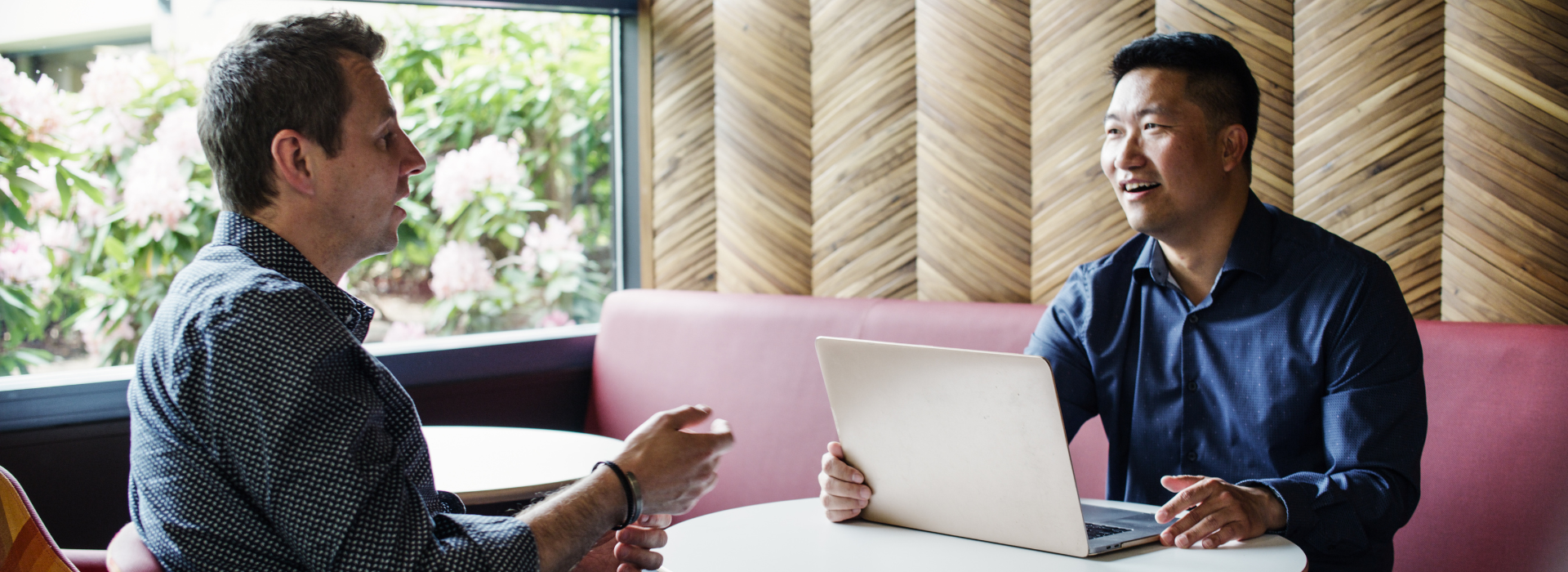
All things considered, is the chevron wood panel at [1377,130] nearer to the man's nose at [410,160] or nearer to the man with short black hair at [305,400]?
the man with short black hair at [305,400]

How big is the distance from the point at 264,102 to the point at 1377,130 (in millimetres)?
1878

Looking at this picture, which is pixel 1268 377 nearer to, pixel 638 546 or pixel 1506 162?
pixel 1506 162

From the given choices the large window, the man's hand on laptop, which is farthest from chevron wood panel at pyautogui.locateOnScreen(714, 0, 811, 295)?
the man's hand on laptop

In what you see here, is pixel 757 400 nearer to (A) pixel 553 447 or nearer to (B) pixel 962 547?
(A) pixel 553 447

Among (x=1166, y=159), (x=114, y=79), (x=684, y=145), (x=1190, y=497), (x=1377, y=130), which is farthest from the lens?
(x=684, y=145)

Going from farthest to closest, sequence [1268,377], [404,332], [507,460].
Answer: [404,332]
[507,460]
[1268,377]

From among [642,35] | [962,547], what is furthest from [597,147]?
[962,547]

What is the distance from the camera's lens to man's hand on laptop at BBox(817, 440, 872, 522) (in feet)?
4.55

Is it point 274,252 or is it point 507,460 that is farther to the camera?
point 507,460

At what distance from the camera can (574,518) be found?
1.13 meters

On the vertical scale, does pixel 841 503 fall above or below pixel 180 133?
below

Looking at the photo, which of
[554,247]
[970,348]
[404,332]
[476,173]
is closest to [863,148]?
[970,348]

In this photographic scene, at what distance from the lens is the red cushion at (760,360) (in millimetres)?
2277

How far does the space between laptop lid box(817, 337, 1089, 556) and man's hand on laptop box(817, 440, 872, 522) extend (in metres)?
0.02
